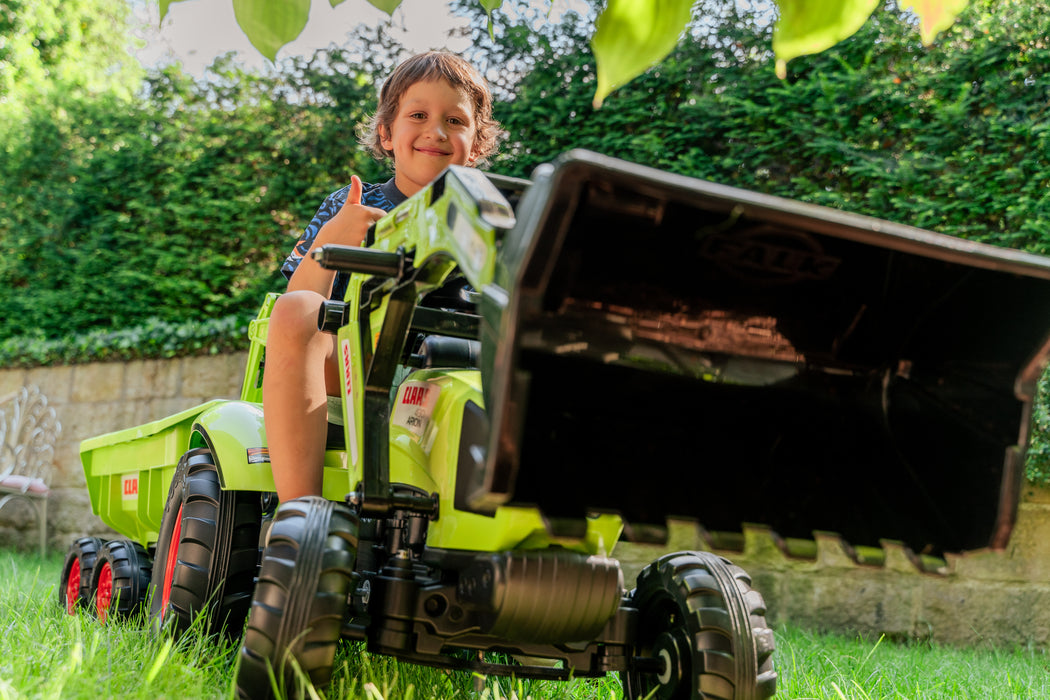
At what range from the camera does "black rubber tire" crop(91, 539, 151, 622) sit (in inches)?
99.0

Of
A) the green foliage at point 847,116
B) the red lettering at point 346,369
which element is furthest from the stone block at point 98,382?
the red lettering at point 346,369

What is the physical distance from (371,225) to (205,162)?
453cm

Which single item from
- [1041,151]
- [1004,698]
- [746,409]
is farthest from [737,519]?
[1041,151]

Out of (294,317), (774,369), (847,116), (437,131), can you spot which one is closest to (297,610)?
(294,317)

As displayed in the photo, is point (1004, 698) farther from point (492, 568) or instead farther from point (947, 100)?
point (947, 100)

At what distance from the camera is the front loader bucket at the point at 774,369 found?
1.16 meters

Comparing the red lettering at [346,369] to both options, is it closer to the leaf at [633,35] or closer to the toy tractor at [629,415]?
the toy tractor at [629,415]

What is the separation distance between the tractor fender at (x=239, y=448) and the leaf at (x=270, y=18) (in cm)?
139

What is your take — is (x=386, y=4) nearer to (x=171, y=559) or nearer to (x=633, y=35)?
(x=633, y=35)

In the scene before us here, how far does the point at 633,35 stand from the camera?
0.63m

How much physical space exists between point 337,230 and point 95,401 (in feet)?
15.3

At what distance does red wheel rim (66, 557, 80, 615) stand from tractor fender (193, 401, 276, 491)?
51.9 inches

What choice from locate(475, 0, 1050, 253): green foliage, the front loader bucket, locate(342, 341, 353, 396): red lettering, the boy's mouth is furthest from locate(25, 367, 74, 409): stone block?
the front loader bucket

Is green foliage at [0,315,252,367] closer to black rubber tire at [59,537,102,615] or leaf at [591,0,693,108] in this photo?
black rubber tire at [59,537,102,615]
